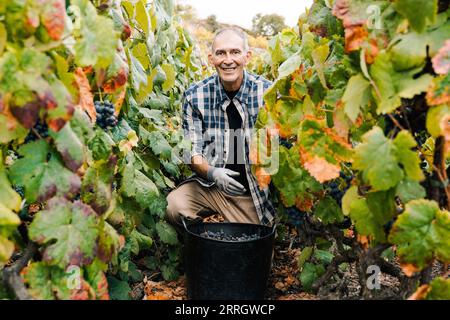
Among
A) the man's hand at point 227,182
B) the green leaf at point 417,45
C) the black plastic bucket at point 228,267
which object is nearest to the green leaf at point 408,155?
the green leaf at point 417,45

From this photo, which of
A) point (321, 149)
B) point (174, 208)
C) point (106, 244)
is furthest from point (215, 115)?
point (106, 244)

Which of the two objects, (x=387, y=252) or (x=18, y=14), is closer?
(x=18, y=14)

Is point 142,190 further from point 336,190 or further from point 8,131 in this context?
point 8,131

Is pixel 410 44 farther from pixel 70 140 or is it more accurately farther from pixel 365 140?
pixel 70 140

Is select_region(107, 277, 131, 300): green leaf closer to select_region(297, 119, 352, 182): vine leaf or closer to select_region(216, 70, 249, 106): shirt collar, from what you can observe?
select_region(297, 119, 352, 182): vine leaf

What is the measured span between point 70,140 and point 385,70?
1.02 m

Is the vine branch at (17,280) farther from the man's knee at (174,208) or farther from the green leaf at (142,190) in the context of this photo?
the man's knee at (174,208)

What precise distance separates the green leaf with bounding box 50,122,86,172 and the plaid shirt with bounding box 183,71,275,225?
1.66 metres

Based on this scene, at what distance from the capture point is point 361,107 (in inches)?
64.3

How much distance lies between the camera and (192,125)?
3.23 meters

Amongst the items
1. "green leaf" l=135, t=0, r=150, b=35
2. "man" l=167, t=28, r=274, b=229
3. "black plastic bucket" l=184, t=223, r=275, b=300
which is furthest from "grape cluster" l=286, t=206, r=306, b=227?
"green leaf" l=135, t=0, r=150, b=35

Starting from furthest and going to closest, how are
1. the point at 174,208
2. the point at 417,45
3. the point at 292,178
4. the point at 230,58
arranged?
the point at 230,58 < the point at 174,208 < the point at 292,178 < the point at 417,45

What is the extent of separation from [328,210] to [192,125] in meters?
1.34
